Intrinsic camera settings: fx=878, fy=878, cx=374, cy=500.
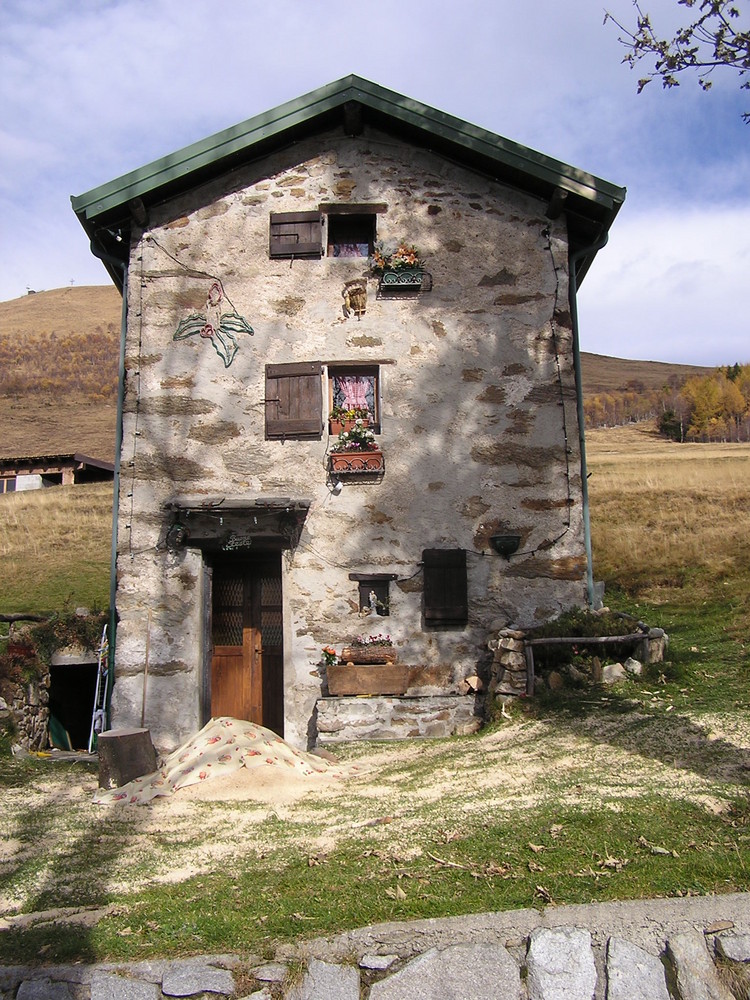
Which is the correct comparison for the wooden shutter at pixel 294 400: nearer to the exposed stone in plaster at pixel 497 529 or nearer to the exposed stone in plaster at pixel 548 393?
the exposed stone in plaster at pixel 497 529

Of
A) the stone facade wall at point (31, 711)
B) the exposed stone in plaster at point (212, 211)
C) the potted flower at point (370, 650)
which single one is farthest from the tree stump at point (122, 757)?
the exposed stone in plaster at point (212, 211)

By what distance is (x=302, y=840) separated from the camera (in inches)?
244

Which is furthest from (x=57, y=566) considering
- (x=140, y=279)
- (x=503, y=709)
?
(x=503, y=709)

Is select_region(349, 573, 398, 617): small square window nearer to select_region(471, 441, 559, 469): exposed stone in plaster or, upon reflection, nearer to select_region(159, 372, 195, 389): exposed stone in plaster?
select_region(471, 441, 559, 469): exposed stone in plaster

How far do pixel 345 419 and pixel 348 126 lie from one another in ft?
12.6

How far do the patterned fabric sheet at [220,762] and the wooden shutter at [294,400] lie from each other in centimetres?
356

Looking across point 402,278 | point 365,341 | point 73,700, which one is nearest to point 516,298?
point 402,278

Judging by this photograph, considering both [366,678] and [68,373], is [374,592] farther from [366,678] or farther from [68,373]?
[68,373]

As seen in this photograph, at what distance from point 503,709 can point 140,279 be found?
688 centimetres

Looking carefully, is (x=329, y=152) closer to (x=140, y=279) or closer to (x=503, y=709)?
(x=140, y=279)

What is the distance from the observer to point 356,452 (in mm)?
10602

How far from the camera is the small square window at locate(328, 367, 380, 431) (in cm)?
1096

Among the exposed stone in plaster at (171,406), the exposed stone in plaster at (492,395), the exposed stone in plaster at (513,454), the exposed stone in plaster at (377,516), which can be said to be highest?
the exposed stone in plaster at (492,395)

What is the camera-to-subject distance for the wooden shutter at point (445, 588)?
34.0ft
